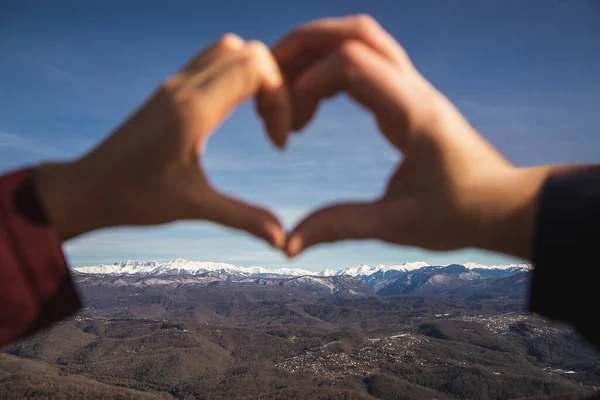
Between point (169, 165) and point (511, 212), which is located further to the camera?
point (169, 165)

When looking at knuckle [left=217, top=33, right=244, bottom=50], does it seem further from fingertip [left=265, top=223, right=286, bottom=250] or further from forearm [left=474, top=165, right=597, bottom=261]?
forearm [left=474, top=165, right=597, bottom=261]

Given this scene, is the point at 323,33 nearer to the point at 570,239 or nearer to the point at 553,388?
the point at 570,239

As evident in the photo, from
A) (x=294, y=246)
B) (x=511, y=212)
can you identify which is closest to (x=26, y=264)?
(x=294, y=246)

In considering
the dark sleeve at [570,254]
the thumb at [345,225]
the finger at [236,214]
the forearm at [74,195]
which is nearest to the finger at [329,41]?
the thumb at [345,225]

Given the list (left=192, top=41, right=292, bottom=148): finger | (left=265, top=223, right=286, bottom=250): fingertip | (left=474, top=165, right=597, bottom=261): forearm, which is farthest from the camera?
(left=265, top=223, right=286, bottom=250): fingertip

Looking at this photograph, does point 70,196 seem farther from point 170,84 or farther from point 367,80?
point 367,80

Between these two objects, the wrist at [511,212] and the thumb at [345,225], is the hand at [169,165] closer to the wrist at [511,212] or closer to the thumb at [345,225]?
→ the thumb at [345,225]

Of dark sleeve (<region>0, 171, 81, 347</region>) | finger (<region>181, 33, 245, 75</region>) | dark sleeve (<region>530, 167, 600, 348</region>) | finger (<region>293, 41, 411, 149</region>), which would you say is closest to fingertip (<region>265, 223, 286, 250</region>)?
finger (<region>293, 41, 411, 149</region>)
